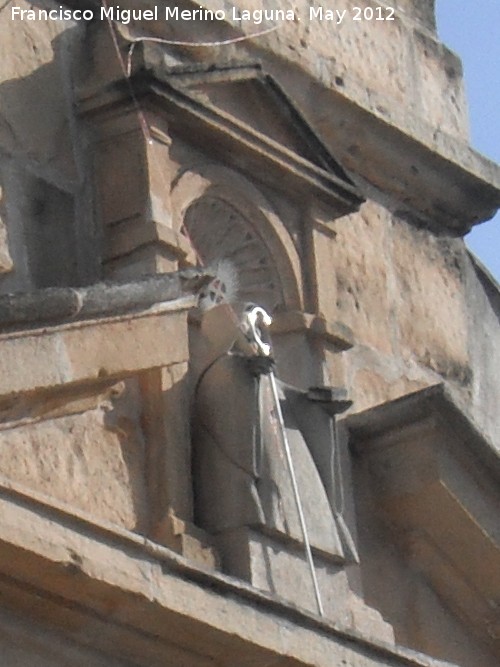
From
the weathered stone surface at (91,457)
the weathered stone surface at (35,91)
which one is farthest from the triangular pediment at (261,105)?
the weathered stone surface at (91,457)

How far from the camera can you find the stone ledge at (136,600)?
19.8 ft

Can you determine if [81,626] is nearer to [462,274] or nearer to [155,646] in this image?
[155,646]

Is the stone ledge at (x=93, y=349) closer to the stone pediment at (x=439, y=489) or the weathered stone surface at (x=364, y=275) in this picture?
the stone pediment at (x=439, y=489)

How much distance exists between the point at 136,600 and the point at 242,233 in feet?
4.96

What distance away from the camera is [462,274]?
8.51 metres

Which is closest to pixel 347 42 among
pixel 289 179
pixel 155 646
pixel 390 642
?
pixel 289 179

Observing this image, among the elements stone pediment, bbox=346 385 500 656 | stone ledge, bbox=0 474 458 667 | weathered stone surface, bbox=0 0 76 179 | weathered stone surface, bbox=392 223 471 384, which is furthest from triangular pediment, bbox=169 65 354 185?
stone ledge, bbox=0 474 458 667

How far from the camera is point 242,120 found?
745 cm

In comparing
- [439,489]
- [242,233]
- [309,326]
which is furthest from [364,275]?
[439,489]

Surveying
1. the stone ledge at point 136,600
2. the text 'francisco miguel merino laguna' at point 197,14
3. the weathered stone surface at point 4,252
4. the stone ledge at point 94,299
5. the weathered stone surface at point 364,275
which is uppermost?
the text 'francisco miguel merino laguna' at point 197,14

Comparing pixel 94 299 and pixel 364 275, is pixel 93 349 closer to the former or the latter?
pixel 94 299

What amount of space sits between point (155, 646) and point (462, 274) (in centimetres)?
243

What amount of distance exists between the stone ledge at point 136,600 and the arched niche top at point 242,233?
3.76 ft

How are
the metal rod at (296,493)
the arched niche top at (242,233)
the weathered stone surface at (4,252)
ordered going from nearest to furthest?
the weathered stone surface at (4,252) < the metal rod at (296,493) < the arched niche top at (242,233)
